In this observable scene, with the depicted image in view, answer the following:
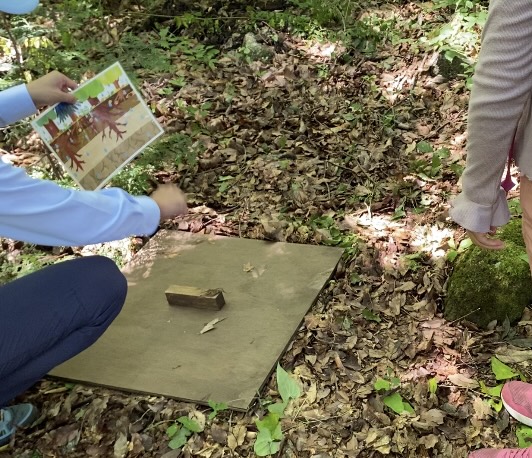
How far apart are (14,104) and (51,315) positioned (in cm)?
108

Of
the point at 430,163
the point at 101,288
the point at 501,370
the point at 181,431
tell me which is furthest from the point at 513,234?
the point at 101,288

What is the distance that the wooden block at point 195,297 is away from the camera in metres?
3.33

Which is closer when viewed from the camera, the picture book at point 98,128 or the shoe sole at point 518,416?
the shoe sole at point 518,416

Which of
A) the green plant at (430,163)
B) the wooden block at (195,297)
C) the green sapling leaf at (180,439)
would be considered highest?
the green plant at (430,163)

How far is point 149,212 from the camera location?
2.52m

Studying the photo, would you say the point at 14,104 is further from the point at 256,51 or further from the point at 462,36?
the point at 462,36

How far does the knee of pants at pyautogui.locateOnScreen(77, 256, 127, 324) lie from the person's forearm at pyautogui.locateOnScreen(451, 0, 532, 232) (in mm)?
1534

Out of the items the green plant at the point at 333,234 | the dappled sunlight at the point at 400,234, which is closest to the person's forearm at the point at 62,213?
the green plant at the point at 333,234

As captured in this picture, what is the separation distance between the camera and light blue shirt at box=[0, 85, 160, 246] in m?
2.24

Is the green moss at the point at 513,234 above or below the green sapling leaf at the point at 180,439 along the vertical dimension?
above

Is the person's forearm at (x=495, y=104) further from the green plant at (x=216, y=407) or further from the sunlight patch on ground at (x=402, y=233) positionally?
the sunlight patch on ground at (x=402, y=233)

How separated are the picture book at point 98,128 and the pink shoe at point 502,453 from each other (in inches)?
83.1

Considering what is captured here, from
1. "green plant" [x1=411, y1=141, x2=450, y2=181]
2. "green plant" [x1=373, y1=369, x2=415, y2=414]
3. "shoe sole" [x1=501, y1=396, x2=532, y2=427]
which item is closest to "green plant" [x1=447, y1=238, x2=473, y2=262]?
"green plant" [x1=411, y1=141, x2=450, y2=181]

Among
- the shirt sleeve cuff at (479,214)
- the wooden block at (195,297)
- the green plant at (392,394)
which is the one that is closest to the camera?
the shirt sleeve cuff at (479,214)
